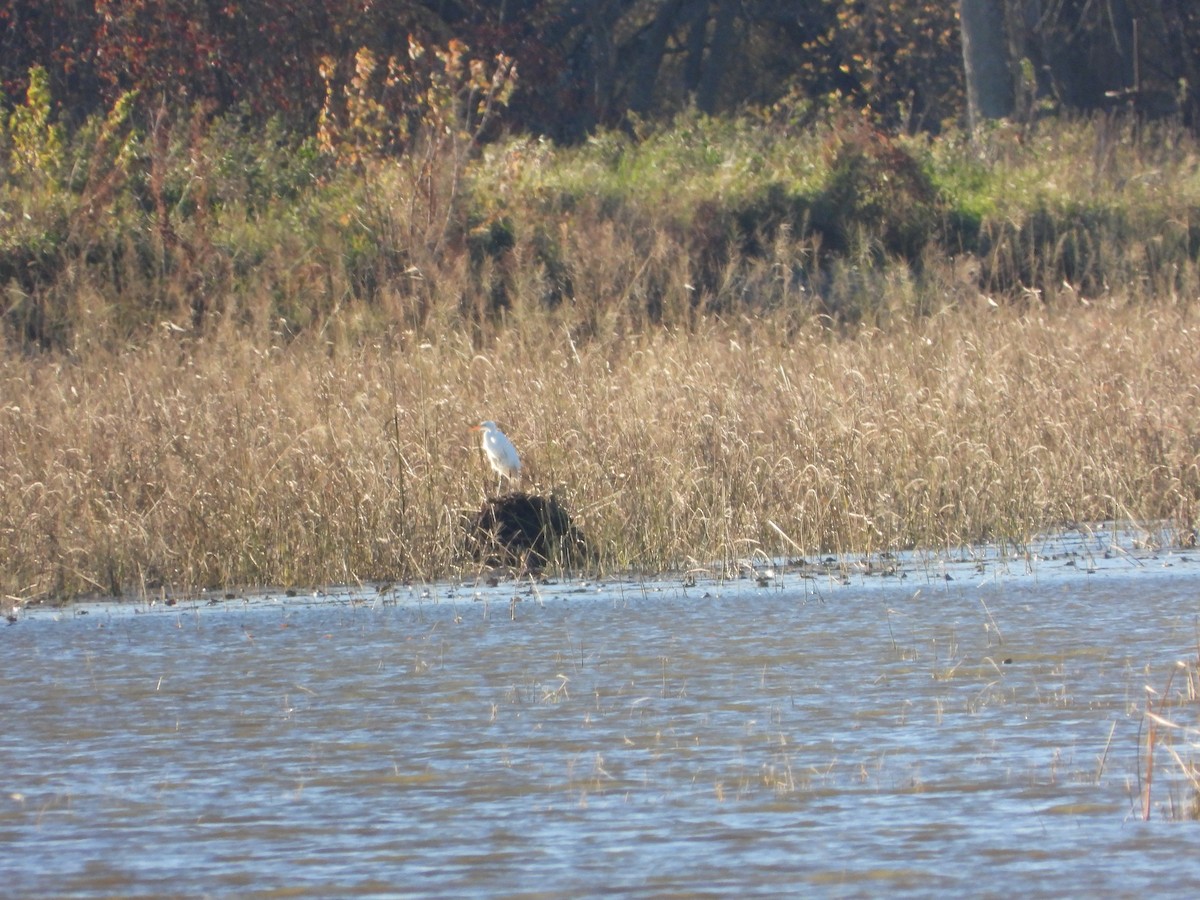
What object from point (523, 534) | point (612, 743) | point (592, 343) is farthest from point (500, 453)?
point (612, 743)

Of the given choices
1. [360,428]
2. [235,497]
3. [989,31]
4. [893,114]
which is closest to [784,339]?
[360,428]

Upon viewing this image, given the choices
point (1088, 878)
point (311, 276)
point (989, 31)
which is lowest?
point (1088, 878)

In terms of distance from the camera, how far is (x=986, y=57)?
1966cm

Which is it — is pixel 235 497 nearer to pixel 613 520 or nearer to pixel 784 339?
pixel 613 520

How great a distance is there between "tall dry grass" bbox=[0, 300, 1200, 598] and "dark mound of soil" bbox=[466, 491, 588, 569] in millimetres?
106

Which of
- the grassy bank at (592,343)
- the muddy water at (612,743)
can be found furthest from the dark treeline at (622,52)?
the muddy water at (612,743)

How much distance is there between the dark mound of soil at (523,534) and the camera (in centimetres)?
775

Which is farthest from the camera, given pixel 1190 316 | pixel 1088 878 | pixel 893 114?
pixel 893 114

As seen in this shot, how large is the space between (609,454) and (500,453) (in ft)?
1.58

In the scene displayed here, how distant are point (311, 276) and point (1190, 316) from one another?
19.5 ft

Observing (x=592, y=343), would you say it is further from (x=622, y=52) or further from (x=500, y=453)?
(x=622, y=52)

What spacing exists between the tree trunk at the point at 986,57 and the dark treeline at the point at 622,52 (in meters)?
0.05

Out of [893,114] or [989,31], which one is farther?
[893,114]

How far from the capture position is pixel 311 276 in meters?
13.7
